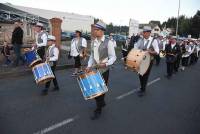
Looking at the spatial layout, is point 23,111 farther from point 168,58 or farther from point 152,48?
point 168,58

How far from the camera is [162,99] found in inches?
335

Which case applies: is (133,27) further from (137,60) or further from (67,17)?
(137,60)

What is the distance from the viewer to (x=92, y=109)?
6.91 m

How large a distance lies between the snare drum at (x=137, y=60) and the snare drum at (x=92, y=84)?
83.9 inches

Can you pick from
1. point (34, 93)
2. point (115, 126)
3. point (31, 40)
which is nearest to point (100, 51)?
point (115, 126)

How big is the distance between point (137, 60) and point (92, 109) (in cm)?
185

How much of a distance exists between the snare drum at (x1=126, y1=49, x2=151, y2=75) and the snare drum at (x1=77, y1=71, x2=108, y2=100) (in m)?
2.13

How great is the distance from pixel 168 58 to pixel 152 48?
197 inches

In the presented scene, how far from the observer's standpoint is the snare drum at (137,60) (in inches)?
307

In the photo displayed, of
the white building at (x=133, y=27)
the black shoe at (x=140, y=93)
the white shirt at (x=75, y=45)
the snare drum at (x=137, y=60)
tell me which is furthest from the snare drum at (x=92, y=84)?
the white building at (x=133, y=27)

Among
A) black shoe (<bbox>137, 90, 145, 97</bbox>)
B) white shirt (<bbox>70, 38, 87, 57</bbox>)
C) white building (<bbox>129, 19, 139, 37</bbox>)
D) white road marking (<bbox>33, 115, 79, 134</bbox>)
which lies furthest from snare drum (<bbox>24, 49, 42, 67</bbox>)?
white building (<bbox>129, 19, 139, 37</bbox>)

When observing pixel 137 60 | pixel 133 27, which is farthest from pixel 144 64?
pixel 133 27

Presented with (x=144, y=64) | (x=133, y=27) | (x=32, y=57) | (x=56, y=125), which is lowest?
(x=56, y=125)

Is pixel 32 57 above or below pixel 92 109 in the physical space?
above
